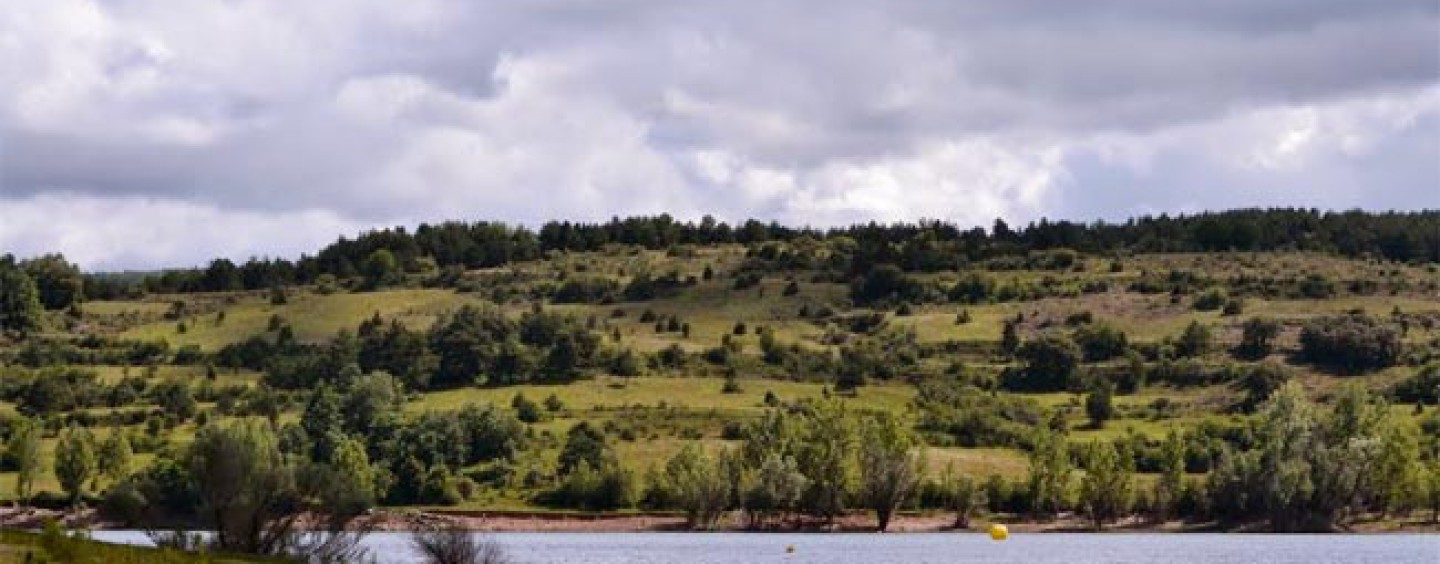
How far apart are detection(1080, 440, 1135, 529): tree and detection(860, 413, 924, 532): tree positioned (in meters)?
13.9

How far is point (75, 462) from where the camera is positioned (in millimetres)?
177750

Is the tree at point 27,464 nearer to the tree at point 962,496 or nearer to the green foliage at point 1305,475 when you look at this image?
the tree at point 962,496

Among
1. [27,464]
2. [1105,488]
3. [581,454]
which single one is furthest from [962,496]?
[27,464]

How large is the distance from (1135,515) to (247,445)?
109m

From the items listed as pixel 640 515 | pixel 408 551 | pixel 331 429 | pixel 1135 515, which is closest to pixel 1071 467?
pixel 1135 515

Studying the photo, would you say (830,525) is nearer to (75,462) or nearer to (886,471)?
(886,471)

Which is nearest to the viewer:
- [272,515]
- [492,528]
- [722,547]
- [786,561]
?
[272,515]

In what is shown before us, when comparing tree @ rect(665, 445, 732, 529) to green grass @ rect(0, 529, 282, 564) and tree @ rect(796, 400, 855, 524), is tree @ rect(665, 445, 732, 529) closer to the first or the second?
tree @ rect(796, 400, 855, 524)

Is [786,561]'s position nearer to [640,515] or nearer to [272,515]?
[272,515]

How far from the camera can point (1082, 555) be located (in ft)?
398

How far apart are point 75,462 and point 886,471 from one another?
2551 inches

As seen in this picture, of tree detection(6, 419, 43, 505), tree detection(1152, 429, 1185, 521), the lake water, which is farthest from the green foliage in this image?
tree detection(6, 419, 43, 505)

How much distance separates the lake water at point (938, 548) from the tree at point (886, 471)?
23.6ft

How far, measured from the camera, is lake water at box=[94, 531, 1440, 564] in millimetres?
113375
